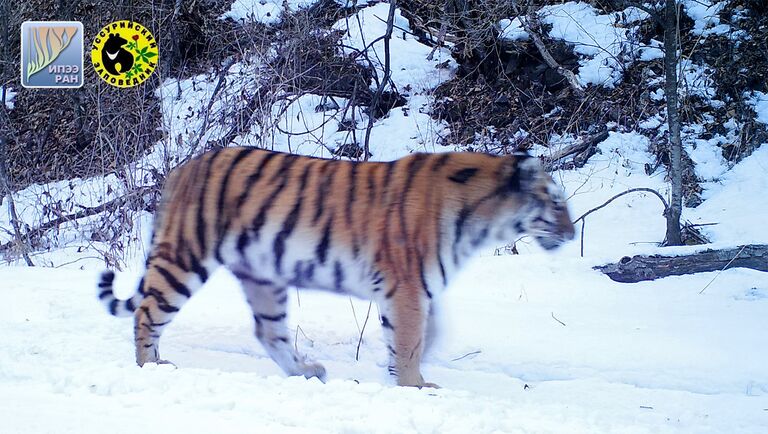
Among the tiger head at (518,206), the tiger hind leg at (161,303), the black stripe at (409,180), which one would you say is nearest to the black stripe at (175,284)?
the tiger hind leg at (161,303)

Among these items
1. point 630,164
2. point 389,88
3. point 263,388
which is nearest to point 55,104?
point 389,88

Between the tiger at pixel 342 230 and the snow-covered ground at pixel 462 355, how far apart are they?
0.32 metres

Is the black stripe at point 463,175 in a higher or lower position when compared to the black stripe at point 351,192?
higher

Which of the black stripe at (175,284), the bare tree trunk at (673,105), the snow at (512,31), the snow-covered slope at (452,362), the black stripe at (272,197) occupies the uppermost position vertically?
the snow at (512,31)

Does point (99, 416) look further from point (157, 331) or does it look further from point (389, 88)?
point (389, 88)

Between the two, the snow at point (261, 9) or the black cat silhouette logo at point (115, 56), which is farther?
the snow at point (261, 9)

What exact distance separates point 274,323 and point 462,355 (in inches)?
44.8

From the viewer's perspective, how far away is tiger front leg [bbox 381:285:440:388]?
13.6 ft

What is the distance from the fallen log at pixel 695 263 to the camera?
6156 millimetres

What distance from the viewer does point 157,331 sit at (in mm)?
4418

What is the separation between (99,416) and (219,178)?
1831 mm

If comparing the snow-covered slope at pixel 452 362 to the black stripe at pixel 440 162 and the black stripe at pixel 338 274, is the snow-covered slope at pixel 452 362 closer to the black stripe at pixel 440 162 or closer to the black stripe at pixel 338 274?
the black stripe at pixel 338 274

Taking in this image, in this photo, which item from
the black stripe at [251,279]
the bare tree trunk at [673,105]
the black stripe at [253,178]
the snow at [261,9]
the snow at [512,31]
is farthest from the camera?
the snow at [261,9]

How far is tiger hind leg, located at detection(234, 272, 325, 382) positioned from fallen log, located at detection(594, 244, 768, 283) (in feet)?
8.95
